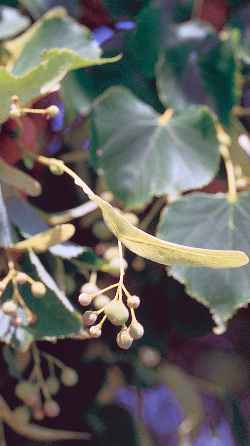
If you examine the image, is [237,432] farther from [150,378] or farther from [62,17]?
[62,17]

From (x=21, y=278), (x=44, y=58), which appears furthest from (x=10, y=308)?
(x=44, y=58)

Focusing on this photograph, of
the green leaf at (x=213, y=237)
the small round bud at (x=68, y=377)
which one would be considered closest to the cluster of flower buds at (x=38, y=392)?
the small round bud at (x=68, y=377)

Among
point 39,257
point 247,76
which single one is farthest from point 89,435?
point 247,76

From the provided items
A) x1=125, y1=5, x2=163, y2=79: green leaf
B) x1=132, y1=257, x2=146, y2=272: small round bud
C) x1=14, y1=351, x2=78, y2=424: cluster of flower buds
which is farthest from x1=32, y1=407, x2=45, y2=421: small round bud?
x1=125, y1=5, x2=163, y2=79: green leaf

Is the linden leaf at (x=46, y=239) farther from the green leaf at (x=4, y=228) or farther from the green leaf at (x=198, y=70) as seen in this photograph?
the green leaf at (x=198, y=70)

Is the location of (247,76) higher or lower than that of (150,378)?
higher

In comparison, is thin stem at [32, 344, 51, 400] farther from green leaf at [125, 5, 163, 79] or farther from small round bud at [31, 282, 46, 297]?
green leaf at [125, 5, 163, 79]

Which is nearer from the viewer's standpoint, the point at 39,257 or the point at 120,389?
the point at 39,257
